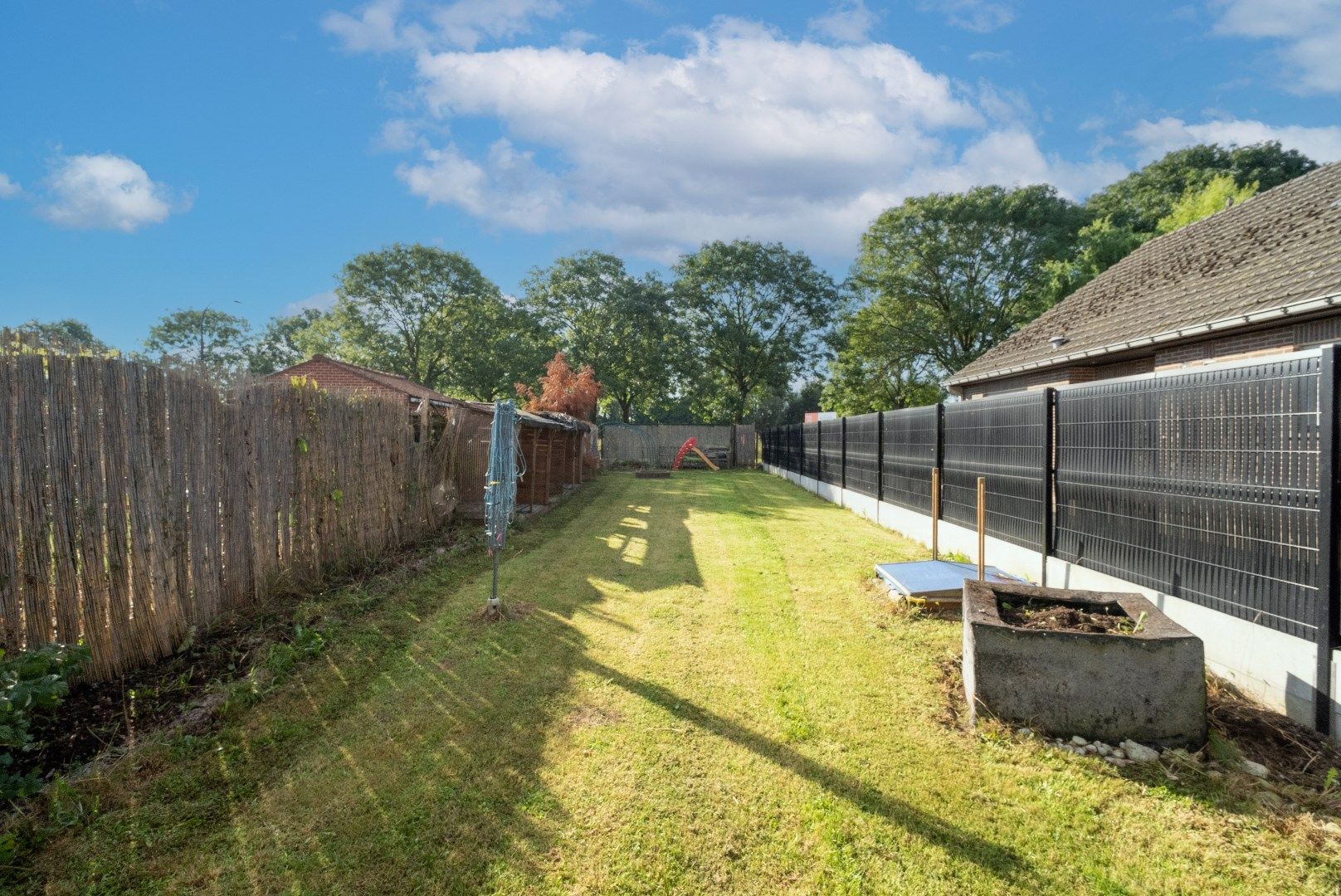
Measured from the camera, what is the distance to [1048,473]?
5.53 meters

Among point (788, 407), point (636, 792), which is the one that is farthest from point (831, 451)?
point (788, 407)

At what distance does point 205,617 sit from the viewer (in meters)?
4.03

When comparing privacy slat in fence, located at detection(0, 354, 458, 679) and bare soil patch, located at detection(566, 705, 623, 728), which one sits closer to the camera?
privacy slat in fence, located at detection(0, 354, 458, 679)

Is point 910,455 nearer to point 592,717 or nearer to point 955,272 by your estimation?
point 592,717

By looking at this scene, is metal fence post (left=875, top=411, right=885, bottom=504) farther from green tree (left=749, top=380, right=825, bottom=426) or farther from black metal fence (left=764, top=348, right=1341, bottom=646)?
green tree (left=749, top=380, right=825, bottom=426)

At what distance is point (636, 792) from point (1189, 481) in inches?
158

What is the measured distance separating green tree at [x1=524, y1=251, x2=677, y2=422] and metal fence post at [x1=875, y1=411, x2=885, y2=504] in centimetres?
2393

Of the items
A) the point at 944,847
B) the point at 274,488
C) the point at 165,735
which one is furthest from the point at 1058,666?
the point at 274,488

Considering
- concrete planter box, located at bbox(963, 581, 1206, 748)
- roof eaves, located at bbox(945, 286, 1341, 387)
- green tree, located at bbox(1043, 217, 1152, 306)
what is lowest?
concrete planter box, located at bbox(963, 581, 1206, 748)

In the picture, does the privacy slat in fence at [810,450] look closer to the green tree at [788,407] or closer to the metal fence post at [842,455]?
the metal fence post at [842,455]

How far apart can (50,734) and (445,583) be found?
129 inches

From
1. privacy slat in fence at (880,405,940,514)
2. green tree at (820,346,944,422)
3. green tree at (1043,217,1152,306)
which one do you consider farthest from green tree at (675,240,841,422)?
privacy slat in fence at (880,405,940,514)

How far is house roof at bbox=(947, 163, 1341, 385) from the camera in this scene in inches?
257

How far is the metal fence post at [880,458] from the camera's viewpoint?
10.3 metres
